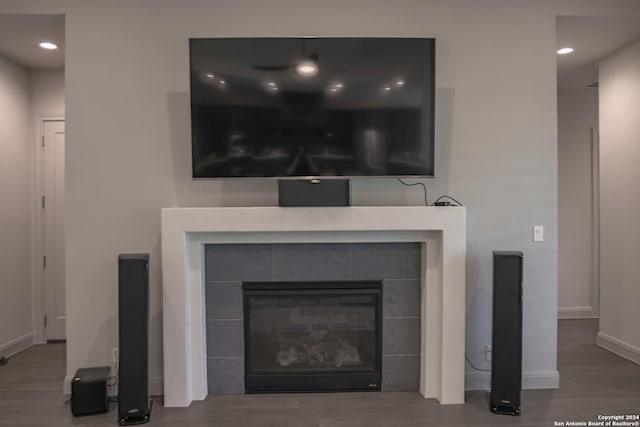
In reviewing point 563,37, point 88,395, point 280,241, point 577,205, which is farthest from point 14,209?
point 577,205

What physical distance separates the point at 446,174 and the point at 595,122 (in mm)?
2922

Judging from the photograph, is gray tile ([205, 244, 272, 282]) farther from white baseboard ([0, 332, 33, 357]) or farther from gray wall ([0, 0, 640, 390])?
white baseboard ([0, 332, 33, 357])

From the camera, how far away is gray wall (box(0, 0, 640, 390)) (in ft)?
10.1

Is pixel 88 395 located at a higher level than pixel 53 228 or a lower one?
lower

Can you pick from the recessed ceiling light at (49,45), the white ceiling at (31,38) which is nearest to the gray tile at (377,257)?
the white ceiling at (31,38)

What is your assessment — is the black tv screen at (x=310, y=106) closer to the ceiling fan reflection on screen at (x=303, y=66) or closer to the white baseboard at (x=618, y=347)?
the ceiling fan reflection on screen at (x=303, y=66)

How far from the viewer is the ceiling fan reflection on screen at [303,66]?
2873mm

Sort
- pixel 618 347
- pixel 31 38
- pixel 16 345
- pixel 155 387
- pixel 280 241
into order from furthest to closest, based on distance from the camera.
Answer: pixel 16 345, pixel 618 347, pixel 31 38, pixel 155 387, pixel 280 241

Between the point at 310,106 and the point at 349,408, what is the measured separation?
6.11 ft

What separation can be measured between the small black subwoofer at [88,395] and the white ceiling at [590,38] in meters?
3.79

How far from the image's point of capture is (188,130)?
10.1 feet

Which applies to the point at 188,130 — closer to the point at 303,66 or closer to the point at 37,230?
the point at 303,66

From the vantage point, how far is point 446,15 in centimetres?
312

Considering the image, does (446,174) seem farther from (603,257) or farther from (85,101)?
(85,101)
